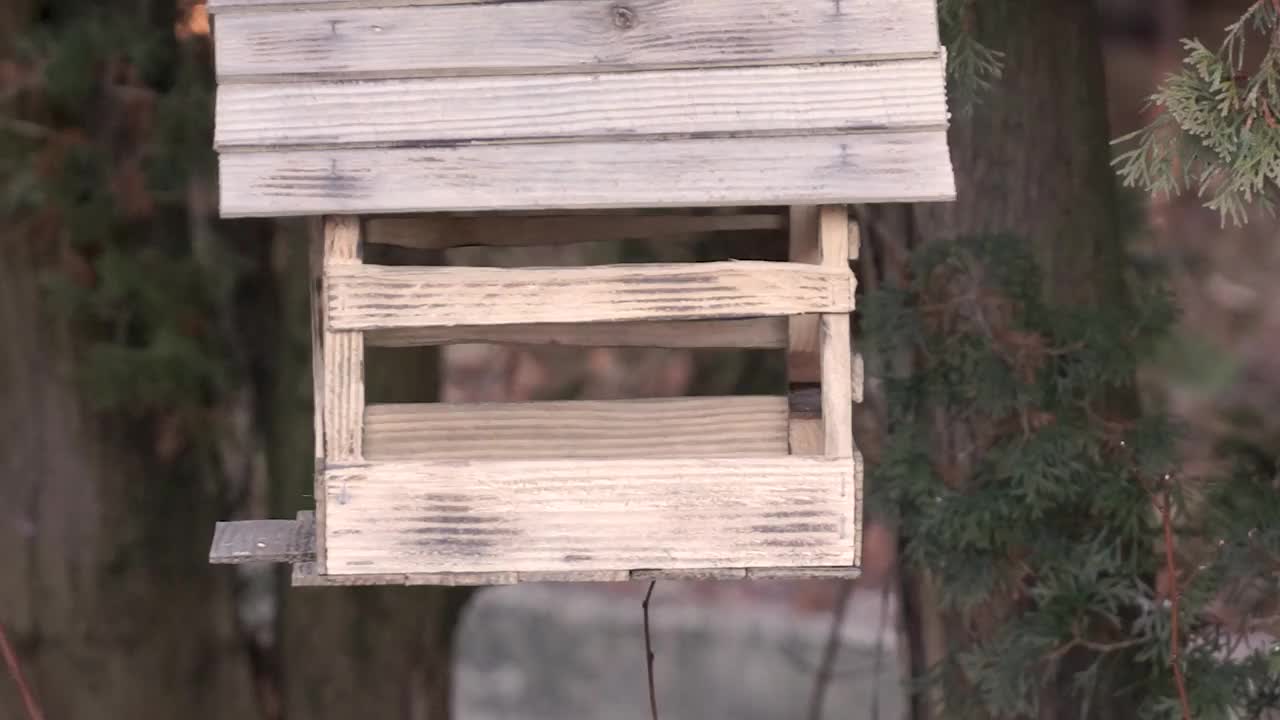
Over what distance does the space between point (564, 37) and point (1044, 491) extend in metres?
1.13

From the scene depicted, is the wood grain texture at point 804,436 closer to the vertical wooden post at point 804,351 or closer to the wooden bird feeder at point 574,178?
the vertical wooden post at point 804,351

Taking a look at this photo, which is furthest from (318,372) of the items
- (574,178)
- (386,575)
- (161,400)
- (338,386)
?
(161,400)

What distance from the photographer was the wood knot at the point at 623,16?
1.61 meters

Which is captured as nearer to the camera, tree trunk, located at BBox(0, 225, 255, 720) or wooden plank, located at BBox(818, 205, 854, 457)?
wooden plank, located at BBox(818, 205, 854, 457)

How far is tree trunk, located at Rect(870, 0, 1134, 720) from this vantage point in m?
2.60

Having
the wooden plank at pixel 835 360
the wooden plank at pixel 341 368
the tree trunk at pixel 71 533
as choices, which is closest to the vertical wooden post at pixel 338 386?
the wooden plank at pixel 341 368

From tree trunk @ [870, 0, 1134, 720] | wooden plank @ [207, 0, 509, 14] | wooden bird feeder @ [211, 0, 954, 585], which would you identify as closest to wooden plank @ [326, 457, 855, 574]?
wooden bird feeder @ [211, 0, 954, 585]

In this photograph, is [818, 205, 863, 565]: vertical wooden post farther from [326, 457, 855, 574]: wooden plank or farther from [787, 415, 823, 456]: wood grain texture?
[787, 415, 823, 456]: wood grain texture

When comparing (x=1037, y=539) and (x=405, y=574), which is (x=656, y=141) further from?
(x=1037, y=539)

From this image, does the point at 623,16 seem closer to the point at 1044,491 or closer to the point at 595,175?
the point at 595,175

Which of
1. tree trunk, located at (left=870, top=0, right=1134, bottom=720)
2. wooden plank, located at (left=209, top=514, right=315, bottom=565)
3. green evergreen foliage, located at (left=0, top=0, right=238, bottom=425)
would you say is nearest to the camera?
wooden plank, located at (left=209, top=514, right=315, bottom=565)

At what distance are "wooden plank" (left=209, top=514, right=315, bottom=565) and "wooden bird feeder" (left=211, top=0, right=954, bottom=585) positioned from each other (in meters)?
0.09

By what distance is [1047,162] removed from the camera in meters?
2.63

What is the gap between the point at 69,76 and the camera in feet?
10.3
